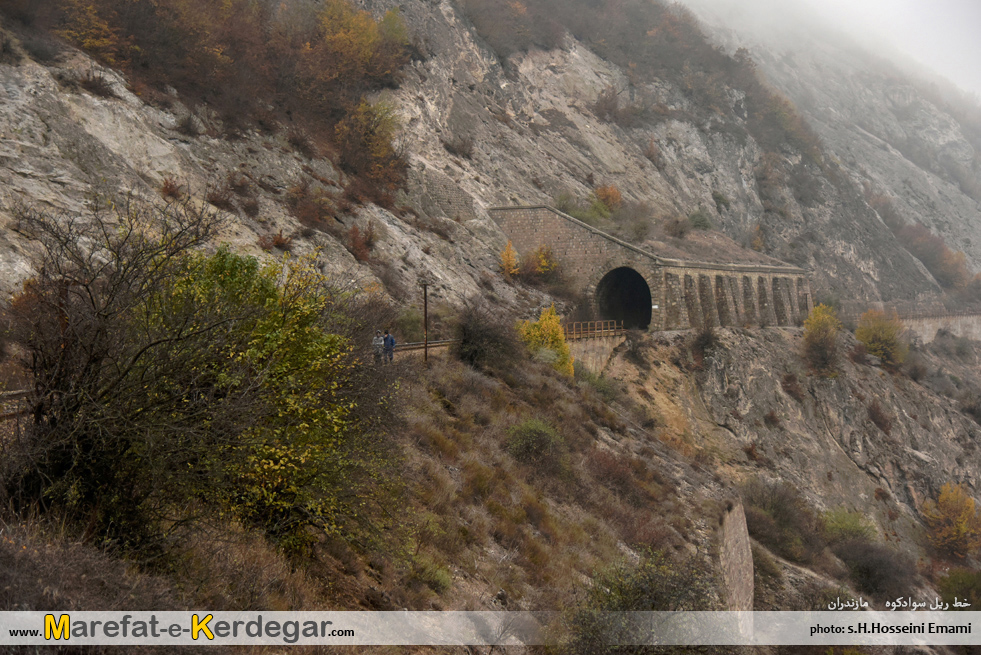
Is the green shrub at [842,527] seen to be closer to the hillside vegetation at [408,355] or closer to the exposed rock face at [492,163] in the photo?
the hillside vegetation at [408,355]

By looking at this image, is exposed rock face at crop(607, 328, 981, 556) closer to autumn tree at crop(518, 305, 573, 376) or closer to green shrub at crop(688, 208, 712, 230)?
autumn tree at crop(518, 305, 573, 376)

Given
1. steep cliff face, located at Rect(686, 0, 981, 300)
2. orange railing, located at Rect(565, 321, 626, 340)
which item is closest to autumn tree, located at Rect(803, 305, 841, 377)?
orange railing, located at Rect(565, 321, 626, 340)

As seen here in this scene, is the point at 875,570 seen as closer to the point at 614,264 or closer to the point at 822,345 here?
the point at 822,345

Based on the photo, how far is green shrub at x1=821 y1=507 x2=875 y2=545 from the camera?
27750 millimetres

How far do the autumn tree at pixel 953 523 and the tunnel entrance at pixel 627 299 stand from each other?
21.8 metres

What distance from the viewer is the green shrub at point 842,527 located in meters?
27.8

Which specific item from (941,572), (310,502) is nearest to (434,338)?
(310,502)

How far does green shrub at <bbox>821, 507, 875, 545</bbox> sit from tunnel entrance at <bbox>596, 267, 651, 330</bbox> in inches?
643

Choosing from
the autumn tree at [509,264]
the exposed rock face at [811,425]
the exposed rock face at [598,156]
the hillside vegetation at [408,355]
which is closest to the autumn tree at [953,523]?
the hillside vegetation at [408,355]

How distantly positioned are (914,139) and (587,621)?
131 metres

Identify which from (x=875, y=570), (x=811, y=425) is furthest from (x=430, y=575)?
(x=811, y=425)

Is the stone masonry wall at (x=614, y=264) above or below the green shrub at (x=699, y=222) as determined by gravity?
below

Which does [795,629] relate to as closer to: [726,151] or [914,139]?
[726,151]

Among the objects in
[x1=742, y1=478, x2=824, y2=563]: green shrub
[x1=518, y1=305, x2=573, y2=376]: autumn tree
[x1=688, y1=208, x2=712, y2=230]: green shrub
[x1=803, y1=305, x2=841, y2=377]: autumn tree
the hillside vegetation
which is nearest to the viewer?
the hillside vegetation
